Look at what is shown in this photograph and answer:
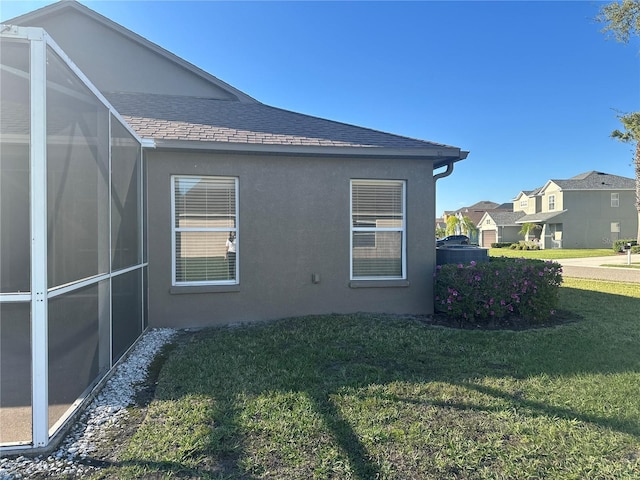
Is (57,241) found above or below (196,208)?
below

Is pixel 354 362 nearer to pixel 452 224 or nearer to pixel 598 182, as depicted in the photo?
pixel 598 182

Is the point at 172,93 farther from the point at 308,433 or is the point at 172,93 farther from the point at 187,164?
the point at 308,433

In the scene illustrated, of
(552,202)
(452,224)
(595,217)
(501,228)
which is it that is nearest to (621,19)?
(595,217)

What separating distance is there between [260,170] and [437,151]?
3345mm

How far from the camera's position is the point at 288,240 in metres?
6.73

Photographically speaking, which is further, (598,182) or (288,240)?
(598,182)

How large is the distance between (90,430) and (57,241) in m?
1.60

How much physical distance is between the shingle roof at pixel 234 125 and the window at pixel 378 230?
88 cm

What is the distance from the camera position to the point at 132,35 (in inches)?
344

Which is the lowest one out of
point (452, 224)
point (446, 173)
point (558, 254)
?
point (558, 254)

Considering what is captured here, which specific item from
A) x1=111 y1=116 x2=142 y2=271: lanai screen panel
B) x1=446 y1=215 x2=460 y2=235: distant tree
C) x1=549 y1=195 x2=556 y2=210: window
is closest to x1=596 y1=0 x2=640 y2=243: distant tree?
x1=111 y1=116 x2=142 y2=271: lanai screen panel

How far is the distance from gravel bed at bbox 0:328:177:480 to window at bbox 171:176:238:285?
1953 mm

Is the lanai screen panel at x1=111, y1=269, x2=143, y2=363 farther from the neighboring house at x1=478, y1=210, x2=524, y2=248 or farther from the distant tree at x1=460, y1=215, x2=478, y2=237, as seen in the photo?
the distant tree at x1=460, y1=215, x2=478, y2=237

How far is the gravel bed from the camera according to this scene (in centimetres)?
246
